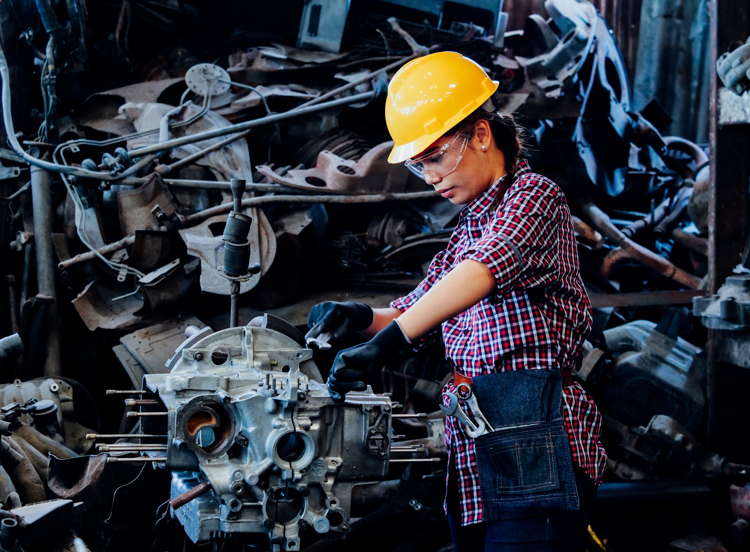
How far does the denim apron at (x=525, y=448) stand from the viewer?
157 centimetres

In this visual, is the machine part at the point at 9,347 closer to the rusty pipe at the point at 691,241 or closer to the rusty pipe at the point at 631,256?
the rusty pipe at the point at 631,256

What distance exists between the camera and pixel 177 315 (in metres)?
3.64

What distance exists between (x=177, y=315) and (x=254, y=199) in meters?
0.71

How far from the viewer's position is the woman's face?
67.6 inches

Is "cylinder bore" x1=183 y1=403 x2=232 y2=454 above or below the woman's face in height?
below

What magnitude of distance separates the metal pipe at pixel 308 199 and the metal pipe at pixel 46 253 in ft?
2.51

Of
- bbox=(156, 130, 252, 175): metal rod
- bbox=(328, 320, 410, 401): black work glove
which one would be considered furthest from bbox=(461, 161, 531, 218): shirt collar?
bbox=(156, 130, 252, 175): metal rod

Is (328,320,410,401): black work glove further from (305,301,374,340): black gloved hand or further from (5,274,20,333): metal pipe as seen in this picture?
(5,274,20,333): metal pipe

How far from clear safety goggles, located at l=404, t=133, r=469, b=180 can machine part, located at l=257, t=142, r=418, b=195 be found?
2.02m

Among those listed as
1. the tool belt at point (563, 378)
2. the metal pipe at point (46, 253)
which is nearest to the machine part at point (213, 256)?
the metal pipe at point (46, 253)

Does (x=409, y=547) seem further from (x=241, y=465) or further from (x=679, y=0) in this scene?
(x=679, y=0)

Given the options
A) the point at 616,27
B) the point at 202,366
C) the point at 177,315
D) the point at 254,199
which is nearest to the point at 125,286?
the point at 177,315

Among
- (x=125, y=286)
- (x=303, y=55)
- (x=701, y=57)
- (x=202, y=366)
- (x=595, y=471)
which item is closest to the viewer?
(x=595, y=471)

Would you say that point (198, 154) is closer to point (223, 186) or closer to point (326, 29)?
point (223, 186)
